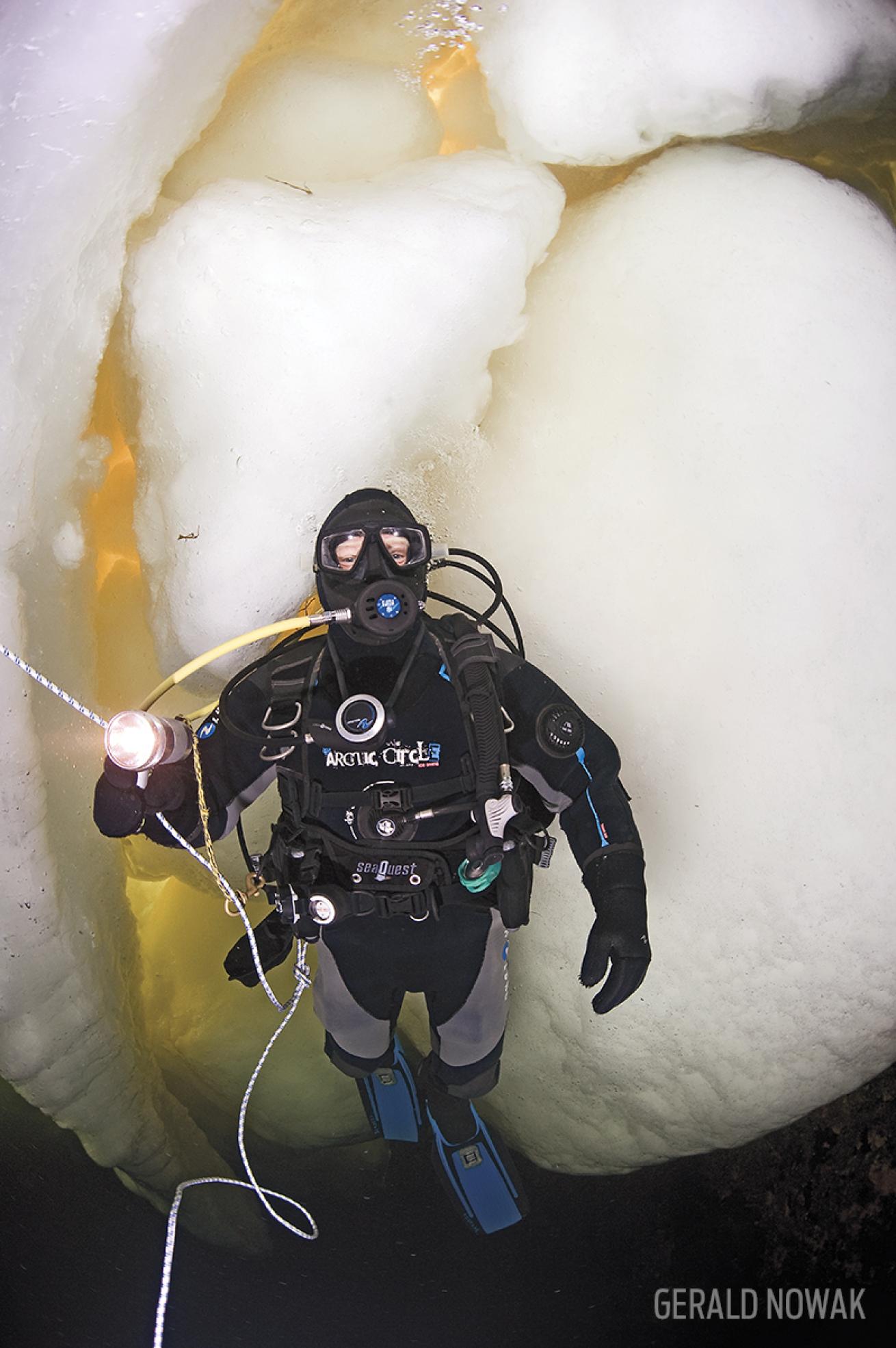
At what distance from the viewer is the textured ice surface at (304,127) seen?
177 centimetres

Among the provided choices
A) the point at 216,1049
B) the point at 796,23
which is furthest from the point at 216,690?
the point at 796,23

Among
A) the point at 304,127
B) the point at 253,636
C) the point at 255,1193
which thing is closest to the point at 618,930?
the point at 253,636

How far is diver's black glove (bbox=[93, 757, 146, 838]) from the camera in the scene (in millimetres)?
1462

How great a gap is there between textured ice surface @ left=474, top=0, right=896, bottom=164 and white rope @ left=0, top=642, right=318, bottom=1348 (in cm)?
148

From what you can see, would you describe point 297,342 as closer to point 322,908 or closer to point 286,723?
point 286,723

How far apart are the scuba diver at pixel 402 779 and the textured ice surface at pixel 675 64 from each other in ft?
2.94

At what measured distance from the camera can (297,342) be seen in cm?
160

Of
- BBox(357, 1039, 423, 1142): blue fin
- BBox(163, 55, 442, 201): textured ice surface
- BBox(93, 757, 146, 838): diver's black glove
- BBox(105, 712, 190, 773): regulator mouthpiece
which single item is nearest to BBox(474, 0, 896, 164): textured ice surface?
BBox(163, 55, 442, 201): textured ice surface

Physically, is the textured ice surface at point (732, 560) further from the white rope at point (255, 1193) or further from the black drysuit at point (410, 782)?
the white rope at point (255, 1193)

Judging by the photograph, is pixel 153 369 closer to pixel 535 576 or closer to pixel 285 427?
pixel 285 427

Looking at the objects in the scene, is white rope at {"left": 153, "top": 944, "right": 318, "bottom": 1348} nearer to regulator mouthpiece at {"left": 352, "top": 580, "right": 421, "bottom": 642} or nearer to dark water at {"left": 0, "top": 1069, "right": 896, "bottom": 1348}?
dark water at {"left": 0, "top": 1069, "right": 896, "bottom": 1348}

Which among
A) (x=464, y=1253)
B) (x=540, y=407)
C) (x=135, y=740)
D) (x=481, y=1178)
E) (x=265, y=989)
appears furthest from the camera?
(x=464, y=1253)

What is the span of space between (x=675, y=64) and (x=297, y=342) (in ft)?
3.04

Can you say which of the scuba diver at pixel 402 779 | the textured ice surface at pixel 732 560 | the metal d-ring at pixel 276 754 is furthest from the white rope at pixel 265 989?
the textured ice surface at pixel 732 560
